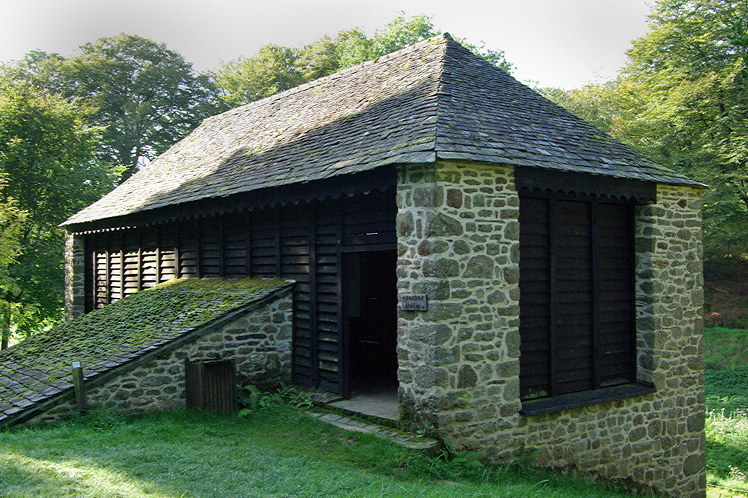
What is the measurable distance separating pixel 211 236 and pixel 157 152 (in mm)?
21607

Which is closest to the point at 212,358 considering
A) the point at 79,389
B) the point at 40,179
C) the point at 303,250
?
the point at 79,389

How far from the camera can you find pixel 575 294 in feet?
29.4

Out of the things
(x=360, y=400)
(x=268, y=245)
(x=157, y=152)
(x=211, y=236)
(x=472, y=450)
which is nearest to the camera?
(x=472, y=450)

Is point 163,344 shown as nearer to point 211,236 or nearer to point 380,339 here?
point 211,236

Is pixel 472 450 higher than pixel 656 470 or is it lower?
higher

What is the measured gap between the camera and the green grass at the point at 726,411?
39.0 feet

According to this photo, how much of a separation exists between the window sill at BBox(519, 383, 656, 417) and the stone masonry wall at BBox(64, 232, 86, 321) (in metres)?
12.9

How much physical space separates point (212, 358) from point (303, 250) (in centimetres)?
223

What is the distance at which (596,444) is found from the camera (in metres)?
8.68

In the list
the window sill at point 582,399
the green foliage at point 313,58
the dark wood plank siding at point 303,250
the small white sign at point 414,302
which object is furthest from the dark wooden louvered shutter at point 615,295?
the green foliage at point 313,58

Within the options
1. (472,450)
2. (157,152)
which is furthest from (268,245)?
(157,152)

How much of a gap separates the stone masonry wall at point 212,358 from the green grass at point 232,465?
277 millimetres

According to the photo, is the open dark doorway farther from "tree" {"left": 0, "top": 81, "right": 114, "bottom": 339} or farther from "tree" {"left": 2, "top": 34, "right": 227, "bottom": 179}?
"tree" {"left": 2, "top": 34, "right": 227, "bottom": 179}

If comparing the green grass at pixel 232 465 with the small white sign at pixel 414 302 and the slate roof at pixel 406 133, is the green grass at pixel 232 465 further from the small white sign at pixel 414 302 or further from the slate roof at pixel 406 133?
the slate roof at pixel 406 133
